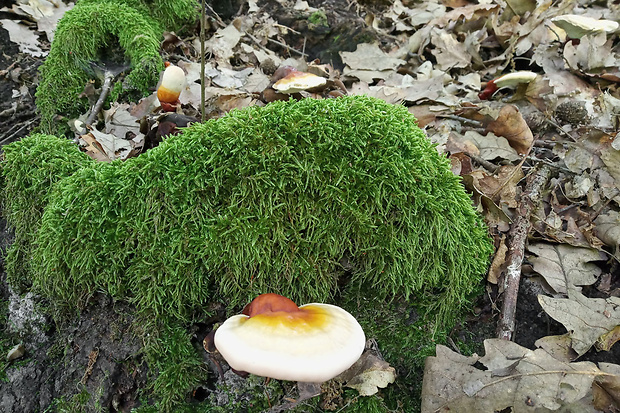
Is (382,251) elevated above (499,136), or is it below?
below

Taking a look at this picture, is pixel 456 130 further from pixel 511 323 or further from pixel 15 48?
pixel 15 48

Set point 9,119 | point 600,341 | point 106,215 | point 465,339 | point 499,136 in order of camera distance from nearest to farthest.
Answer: point 600,341, point 106,215, point 465,339, point 499,136, point 9,119

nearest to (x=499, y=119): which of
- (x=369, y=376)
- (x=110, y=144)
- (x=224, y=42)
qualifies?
(x=369, y=376)

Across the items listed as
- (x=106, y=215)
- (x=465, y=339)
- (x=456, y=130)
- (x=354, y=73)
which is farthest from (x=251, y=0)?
(x=465, y=339)

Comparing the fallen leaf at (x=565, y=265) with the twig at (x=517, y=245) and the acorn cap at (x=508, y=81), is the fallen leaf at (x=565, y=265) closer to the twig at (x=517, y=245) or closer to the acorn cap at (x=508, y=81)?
the twig at (x=517, y=245)

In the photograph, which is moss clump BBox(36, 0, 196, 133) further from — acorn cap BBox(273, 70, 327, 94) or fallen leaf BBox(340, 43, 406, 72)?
fallen leaf BBox(340, 43, 406, 72)

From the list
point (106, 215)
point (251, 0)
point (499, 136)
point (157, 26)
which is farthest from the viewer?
point (251, 0)
